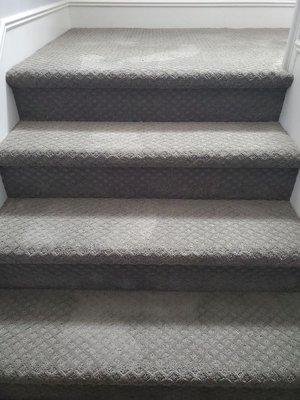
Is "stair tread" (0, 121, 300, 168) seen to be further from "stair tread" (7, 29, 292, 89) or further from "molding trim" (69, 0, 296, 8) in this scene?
"molding trim" (69, 0, 296, 8)

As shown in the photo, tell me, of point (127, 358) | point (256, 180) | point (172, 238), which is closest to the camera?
point (127, 358)

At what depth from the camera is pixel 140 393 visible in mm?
878

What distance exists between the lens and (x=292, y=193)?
3.76ft

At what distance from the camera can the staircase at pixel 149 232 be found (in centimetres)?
86

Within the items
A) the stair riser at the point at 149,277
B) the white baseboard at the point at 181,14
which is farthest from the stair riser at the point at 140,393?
the white baseboard at the point at 181,14

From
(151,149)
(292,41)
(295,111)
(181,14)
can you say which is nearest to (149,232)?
(151,149)

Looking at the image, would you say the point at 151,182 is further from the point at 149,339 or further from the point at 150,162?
the point at 149,339

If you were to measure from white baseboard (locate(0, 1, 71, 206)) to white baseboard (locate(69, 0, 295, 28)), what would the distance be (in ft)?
0.83

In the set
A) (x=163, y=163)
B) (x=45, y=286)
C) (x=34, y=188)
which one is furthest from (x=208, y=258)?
(x=34, y=188)

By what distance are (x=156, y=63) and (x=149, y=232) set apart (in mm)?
715

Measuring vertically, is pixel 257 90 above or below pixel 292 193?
above

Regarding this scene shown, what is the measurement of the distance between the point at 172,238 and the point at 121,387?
0.43m

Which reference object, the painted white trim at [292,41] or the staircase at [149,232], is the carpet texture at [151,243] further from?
the painted white trim at [292,41]

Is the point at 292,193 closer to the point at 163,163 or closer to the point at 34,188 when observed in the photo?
the point at 163,163
